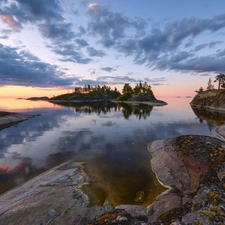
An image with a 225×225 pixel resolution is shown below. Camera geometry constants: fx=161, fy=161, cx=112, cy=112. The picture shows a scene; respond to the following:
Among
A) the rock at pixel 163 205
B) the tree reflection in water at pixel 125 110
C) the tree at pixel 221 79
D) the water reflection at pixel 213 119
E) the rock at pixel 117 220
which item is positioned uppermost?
the tree at pixel 221 79

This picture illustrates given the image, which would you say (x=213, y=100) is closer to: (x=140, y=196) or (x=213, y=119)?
(x=213, y=119)

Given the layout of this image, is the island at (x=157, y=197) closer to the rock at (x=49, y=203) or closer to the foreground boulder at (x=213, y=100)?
the rock at (x=49, y=203)

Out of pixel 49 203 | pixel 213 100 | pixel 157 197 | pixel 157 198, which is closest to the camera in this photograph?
pixel 49 203

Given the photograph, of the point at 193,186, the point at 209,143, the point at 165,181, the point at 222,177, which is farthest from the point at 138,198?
the point at 209,143

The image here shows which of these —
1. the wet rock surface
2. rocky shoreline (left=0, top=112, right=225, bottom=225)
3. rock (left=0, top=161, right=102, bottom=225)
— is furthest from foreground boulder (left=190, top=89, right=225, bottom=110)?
rock (left=0, top=161, right=102, bottom=225)

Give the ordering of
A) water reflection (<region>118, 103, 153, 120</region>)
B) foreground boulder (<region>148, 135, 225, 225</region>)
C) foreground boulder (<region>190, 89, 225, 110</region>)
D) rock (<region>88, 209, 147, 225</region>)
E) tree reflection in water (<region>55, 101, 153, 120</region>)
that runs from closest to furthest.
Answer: rock (<region>88, 209, 147, 225</region>), foreground boulder (<region>148, 135, 225, 225</region>), water reflection (<region>118, 103, 153, 120</region>), tree reflection in water (<region>55, 101, 153, 120</region>), foreground boulder (<region>190, 89, 225, 110</region>)

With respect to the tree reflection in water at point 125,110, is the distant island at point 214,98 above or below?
above

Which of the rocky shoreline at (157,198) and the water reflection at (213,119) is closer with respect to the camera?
the rocky shoreline at (157,198)

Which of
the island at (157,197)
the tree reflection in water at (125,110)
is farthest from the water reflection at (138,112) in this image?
the island at (157,197)

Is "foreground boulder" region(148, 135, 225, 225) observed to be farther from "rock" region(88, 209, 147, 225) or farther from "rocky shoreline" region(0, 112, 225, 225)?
"rock" region(88, 209, 147, 225)

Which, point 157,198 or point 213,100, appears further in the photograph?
point 213,100

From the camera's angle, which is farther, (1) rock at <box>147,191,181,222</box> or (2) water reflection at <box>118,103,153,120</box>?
(2) water reflection at <box>118,103,153,120</box>

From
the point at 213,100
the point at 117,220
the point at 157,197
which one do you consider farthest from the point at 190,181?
the point at 213,100

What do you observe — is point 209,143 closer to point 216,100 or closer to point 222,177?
point 222,177
